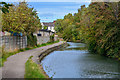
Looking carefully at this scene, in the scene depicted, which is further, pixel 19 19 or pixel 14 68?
pixel 19 19

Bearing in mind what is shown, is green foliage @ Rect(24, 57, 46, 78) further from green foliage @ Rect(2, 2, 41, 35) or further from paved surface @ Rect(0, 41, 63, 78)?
green foliage @ Rect(2, 2, 41, 35)

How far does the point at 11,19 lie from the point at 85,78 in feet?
43.9

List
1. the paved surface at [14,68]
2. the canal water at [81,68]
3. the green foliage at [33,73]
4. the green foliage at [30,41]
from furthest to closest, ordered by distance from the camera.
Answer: the green foliage at [30,41] < the canal water at [81,68] < the paved surface at [14,68] < the green foliage at [33,73]

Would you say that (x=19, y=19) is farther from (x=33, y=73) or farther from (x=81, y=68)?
(x=33, y=73)

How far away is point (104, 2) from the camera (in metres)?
20.5

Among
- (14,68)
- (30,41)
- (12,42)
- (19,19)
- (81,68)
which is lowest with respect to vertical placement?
(81,68)

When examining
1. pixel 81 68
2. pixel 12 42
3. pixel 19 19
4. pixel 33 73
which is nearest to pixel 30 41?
pixel 19 19

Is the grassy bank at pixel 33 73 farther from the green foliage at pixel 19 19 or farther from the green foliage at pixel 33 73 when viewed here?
the green foliage at pixel 19 19

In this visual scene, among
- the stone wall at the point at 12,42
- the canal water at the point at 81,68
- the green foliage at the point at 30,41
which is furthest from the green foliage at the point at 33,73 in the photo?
the green foliage at the point at 30,41

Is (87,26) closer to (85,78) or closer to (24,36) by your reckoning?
(24,36)

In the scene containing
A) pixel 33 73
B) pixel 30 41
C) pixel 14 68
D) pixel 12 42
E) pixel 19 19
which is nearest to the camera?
pixel 33 73

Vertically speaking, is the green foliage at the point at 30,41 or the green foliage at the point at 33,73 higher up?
the green foliage at the point at 30,41

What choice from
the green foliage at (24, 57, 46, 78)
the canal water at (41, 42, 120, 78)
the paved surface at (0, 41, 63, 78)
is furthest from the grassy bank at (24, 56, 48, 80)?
the canal water at (41, 42, 120, 78)

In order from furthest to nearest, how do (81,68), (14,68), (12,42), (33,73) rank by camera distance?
(12,42), (81,68), (14,68), (33,73)
